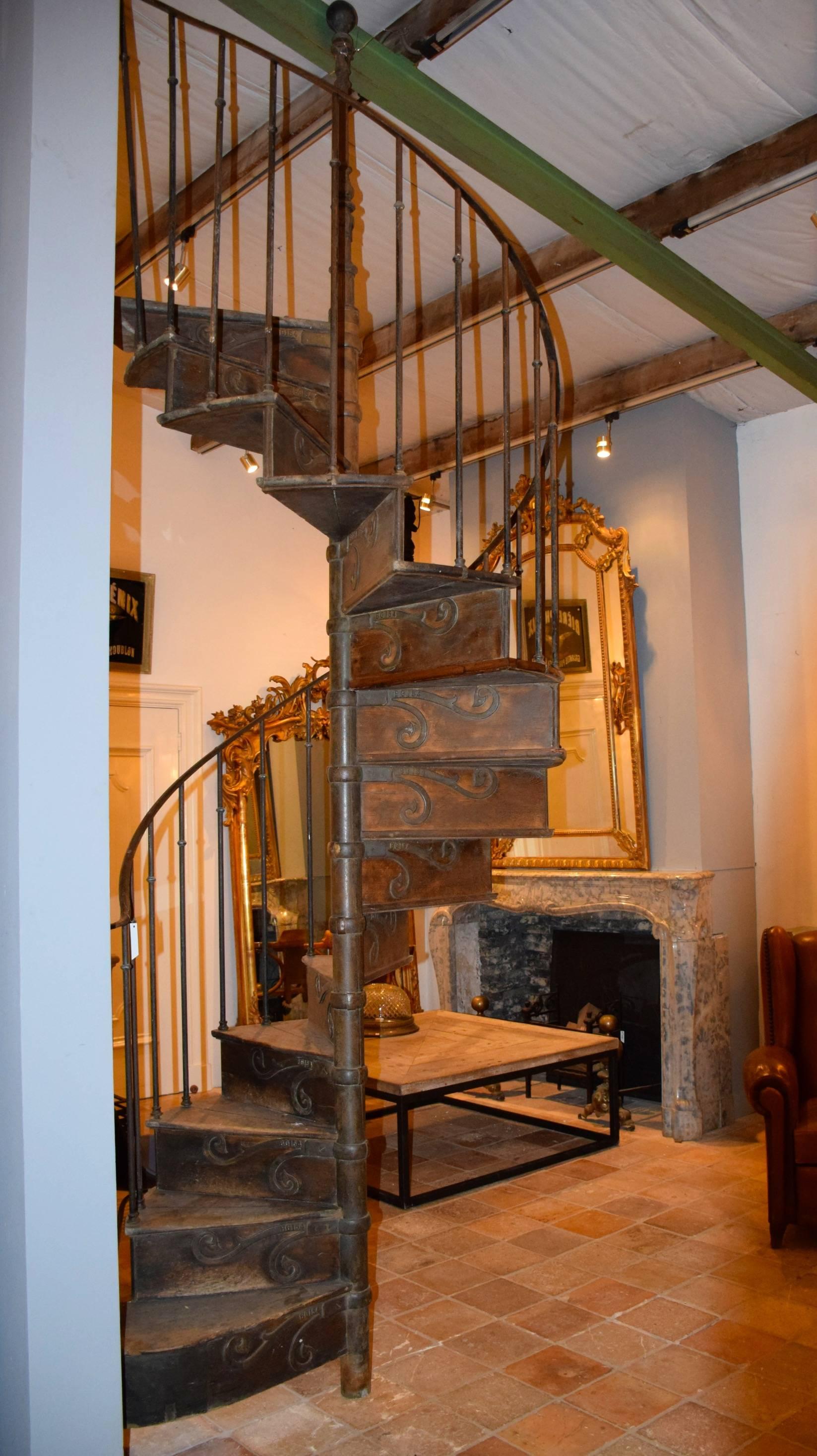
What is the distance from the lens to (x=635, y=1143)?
4.64 metres

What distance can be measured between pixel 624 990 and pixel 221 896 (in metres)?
3.04

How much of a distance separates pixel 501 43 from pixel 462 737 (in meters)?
1.89

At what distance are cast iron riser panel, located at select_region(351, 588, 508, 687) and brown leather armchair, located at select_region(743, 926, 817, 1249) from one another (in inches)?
73.1

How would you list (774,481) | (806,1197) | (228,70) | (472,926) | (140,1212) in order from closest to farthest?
(140,1212) → (228,70) → (806,1197) → (774,481) → (472,926)

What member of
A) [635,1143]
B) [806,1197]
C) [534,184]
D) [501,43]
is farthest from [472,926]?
[501,43]

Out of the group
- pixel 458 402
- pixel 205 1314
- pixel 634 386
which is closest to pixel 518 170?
pixel 458 402

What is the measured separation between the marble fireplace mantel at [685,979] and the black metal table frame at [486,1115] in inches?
12.9

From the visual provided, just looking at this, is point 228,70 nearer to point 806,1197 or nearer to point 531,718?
point 531,718

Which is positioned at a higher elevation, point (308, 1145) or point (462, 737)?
point (462, 737)

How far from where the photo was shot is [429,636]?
111 inches

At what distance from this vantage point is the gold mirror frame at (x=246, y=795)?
5203 mm

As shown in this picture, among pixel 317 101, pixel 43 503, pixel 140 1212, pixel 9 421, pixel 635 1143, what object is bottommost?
pixel 635 1143

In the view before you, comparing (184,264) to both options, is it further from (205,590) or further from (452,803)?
(452,803)

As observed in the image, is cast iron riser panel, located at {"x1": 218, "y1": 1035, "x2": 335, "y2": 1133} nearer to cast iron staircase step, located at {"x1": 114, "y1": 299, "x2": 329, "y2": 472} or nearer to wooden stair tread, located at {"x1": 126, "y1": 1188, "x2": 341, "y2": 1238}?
wooden stair tread, located at {"x1": 126, "y1": 1188, "x2": 341, "y2": 1238}
